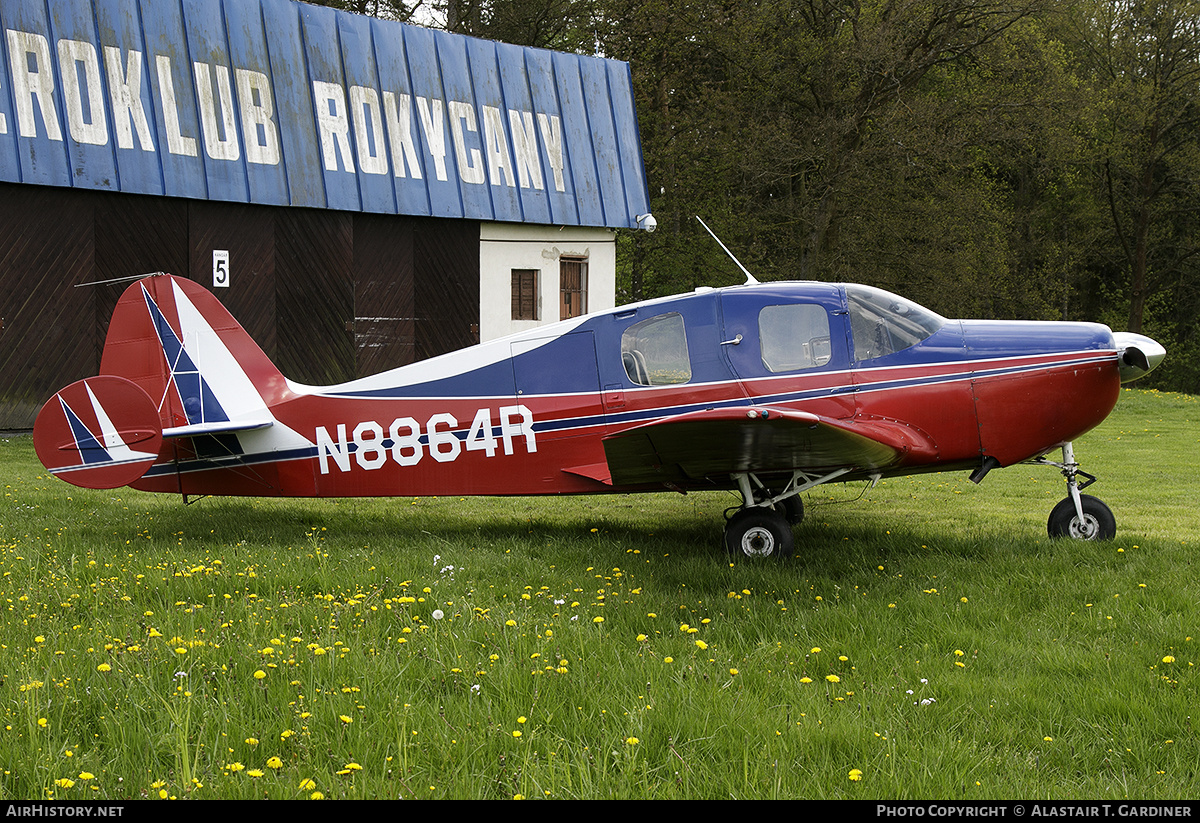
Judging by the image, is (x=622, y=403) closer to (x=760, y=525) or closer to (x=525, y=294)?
(x=760, y=525)

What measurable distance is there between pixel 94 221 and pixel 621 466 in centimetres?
1176

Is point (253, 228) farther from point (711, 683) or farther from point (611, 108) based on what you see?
point (711, 683)

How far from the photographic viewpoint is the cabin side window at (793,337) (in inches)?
263

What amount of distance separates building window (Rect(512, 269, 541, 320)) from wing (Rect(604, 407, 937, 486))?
40.2ft

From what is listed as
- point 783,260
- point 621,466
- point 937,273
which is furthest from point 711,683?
point 783,260

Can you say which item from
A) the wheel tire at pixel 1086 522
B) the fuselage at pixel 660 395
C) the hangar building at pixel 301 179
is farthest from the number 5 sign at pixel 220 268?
the wheel tire at pixel 1086 522

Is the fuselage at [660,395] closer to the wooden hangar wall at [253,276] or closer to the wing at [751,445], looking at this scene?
the wing at [751,445]

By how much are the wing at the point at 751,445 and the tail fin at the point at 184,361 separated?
3.16 metres

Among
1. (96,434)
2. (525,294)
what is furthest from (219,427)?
(525,294)

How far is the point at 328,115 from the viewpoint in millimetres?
15695

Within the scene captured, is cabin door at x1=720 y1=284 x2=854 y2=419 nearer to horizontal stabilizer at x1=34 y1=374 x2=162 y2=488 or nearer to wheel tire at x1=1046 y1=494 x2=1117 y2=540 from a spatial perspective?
wheel tire at x1=1046 y1=494 x2=1117 y2=540

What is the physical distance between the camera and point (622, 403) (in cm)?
692

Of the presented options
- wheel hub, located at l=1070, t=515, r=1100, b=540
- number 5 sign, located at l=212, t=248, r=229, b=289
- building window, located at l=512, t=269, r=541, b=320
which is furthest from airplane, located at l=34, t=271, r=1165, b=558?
building window, located at l=512, t=269, r=541, b=320

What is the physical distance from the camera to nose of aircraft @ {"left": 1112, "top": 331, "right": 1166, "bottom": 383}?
6.41 metres
